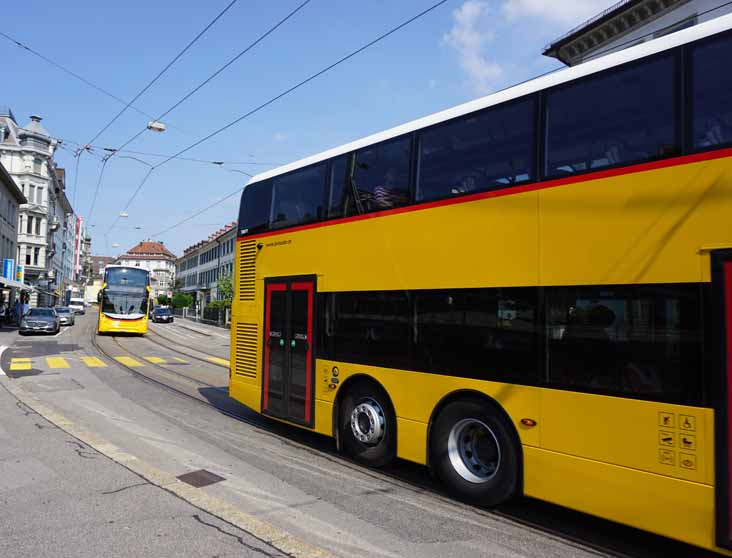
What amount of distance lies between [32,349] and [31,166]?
167 feet

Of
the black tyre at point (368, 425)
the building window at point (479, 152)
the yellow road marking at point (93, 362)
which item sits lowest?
the yellow road marking at point (93, 362)

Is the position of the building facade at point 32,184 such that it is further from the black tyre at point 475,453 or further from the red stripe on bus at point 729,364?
the red stripe on bus at point 729,364

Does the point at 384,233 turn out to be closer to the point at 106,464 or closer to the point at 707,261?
the point at 707,261

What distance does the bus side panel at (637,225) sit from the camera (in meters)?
3.85

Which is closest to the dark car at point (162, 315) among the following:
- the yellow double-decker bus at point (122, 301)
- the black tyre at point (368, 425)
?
the yellow double-decker bus at point (122, 301)

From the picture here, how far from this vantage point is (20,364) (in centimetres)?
1606

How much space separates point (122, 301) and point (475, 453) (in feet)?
90.3

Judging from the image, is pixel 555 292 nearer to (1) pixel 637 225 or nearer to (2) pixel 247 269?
(1) pixel 637 225

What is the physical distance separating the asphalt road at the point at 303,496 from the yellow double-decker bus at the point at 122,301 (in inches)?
770

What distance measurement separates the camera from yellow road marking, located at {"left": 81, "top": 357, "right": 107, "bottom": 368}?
16.3 metres

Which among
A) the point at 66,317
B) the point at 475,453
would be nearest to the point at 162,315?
the point at 66,317

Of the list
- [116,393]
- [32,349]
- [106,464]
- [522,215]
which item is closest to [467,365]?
[522,215]

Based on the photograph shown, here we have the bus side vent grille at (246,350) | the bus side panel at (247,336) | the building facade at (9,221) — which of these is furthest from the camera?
the building facade at (9,221)

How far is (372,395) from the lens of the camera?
6.52 m
